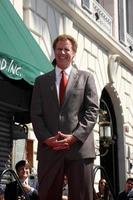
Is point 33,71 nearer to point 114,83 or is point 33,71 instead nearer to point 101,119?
point 101,119

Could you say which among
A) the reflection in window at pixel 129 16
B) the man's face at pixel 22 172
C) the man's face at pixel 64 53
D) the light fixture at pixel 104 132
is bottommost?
the man's face at pixel 22 172

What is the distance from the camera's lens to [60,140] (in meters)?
4.10

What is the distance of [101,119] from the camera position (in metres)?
15.7

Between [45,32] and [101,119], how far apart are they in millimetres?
4227

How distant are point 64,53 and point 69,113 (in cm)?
51

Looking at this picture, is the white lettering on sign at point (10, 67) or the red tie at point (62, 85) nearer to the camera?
the red tie at point (62, 85)

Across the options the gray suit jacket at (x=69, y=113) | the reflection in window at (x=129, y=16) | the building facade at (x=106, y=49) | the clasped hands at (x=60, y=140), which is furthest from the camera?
the reflection in window at (x=129, y=16)

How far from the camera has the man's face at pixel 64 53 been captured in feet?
14.6

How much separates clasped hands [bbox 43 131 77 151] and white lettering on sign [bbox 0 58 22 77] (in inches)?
132

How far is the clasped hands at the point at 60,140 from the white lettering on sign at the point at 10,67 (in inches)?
132

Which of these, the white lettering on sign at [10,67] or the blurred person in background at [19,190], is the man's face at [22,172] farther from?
the white lettering on sign at [10,67]

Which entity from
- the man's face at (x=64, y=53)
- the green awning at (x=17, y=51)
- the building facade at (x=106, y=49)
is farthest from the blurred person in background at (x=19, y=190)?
the building facade at (x=106, y=49)

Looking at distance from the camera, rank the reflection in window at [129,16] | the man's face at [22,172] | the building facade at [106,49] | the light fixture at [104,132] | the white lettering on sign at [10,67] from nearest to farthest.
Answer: the white lettering on sign at [10,67] → the man's face at [22,172] → the building facade at [106,49] → the light fixture at [104,132] → the reflection in window at [129,16]

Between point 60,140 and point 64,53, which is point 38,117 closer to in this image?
point 60,140
